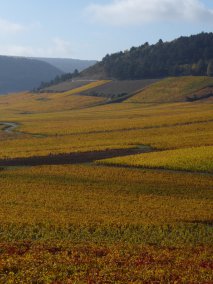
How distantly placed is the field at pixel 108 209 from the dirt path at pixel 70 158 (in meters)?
Answer: 0.12

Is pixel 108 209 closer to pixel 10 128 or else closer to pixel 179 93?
pixel 10 128

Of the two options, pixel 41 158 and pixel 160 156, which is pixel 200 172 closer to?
pixel 160 156

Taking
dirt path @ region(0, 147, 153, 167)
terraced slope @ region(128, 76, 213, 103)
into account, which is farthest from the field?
terraced slope @ region(128, 76, 213, 103)

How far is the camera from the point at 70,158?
68.4 m

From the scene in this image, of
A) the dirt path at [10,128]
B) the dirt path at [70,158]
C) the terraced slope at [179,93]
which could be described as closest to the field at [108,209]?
the dirt path at [70,158]

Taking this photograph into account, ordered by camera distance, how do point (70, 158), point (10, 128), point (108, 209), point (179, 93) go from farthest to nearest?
point (179, 93) < point (10, 128) < point (70, 158) < point (108, 209)

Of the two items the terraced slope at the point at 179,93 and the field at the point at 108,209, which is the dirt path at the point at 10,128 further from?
the terraced slope at the point at 179,93

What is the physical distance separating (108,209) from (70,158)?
28416mm

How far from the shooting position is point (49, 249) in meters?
27.8

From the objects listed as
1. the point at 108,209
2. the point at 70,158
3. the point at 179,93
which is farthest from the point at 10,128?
the point at 108,209

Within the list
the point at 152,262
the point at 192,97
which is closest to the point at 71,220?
the point at 152,262

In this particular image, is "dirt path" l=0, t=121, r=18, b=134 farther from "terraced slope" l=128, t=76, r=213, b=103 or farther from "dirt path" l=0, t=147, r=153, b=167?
"terraced slope" l=128, t=76, r=213, b=103

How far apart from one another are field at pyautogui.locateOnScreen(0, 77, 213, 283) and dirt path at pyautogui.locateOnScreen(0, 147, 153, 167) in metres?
0.12

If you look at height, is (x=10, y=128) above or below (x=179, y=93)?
below
